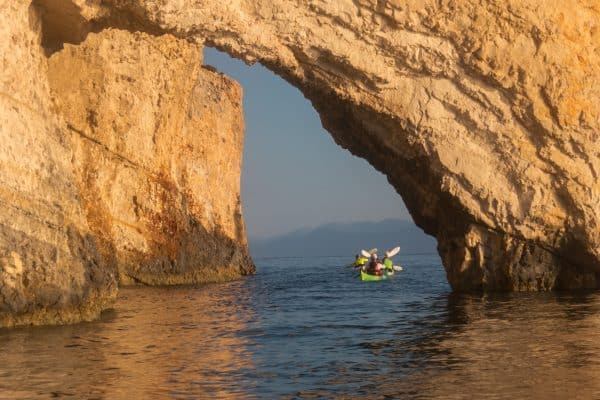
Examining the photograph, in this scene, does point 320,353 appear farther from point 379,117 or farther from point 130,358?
point 379,117

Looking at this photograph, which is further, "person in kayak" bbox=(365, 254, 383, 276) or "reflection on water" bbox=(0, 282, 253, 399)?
"person in kayak" bbox=(365, 254, 383, 276)

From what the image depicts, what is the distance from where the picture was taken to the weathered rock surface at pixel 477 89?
60.9 ft

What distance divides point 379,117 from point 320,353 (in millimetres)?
10602

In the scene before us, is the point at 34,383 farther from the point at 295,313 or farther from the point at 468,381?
the point at 295,313

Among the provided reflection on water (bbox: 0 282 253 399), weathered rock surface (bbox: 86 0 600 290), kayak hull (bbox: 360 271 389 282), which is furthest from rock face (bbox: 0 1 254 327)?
kayak hull (bbox: 360 271 389 282)

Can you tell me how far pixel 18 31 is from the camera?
1577cm

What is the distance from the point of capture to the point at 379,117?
22.1 meters

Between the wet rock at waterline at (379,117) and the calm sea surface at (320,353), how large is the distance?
1814mm

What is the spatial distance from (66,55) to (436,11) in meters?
13.6

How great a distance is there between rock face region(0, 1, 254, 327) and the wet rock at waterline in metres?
0.05

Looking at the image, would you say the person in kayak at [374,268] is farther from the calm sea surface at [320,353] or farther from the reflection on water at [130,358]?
the reflection on water at [130,358]

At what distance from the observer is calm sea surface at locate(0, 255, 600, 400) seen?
9547mm

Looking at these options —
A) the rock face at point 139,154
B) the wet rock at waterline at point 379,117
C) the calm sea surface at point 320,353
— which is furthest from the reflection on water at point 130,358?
the rock face at point 139,154

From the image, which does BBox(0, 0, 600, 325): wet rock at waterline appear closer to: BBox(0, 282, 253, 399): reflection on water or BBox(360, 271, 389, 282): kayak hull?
BBox(0, 282, 253, 399): reflection on water
